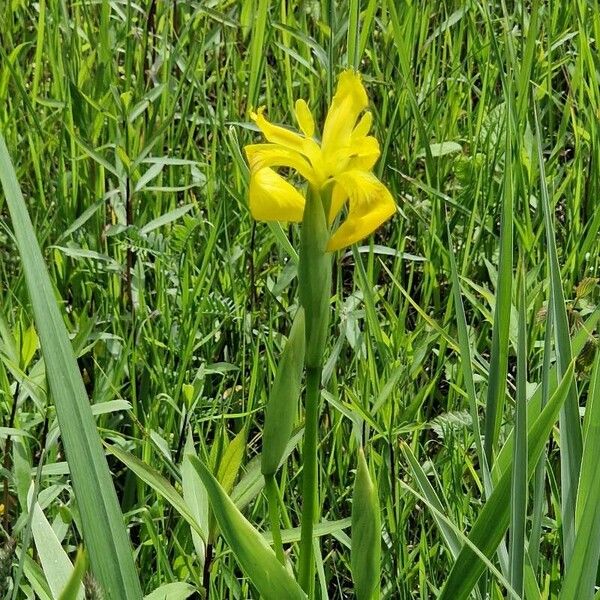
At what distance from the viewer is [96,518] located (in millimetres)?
722

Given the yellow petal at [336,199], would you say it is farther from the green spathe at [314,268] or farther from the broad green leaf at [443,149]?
the broad green leaf at [443,149]

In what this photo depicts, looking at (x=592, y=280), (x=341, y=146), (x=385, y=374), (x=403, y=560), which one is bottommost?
(x=403, y=560)

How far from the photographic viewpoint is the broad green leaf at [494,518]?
2.79 feet

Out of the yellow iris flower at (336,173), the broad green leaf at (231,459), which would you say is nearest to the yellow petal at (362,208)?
the yellow iris flower at (336,173)

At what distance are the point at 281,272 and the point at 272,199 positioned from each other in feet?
2.58

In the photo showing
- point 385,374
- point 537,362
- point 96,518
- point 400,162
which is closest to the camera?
point 96,518

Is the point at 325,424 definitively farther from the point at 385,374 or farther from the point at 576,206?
the point at 576,206

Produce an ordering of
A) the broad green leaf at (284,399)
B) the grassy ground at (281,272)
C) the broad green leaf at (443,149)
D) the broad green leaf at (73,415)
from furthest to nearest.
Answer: the broad green leaf at (443,149) < the grassy ground at (281,272) < the broad green leaf at (284,399) < the broad green leaf at (73,415)

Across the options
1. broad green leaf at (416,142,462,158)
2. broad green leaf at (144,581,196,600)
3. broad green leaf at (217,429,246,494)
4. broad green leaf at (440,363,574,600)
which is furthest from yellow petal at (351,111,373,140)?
broad green leaf at (416,142,462,158)

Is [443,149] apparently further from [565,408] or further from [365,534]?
[365,534]

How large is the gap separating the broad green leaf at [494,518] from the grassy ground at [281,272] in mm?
94

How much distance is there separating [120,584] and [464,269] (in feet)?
3.48

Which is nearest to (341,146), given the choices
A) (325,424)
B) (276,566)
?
(276,566)

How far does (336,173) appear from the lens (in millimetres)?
833
